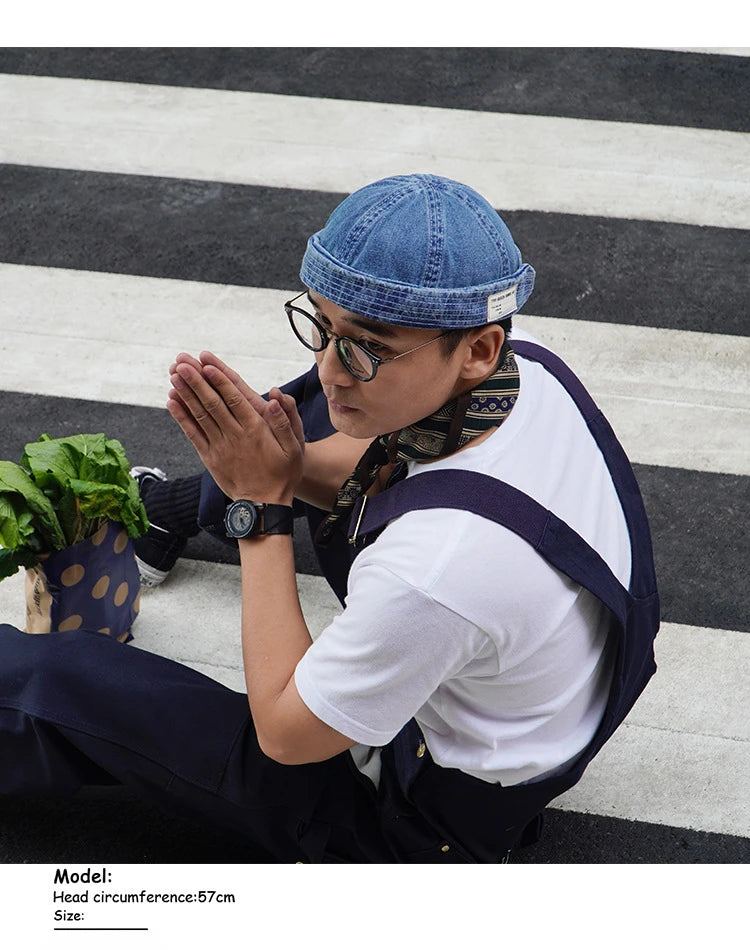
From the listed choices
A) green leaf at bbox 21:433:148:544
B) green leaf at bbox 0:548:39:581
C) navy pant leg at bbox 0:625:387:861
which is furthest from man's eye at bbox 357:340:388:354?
green leaf at bbox 0:548:39:581

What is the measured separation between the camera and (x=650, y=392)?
379 centimetres

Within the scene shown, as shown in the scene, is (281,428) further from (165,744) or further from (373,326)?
(165,744)

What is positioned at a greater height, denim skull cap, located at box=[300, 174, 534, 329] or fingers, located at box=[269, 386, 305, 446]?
denim skull cap, located at box=[300, 174, 534, 329]

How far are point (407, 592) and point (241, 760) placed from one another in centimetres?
69

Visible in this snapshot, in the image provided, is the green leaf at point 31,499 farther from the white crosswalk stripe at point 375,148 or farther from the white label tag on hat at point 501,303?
the white crosswalk stripe at point 375,148

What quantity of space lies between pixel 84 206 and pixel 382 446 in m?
2.77

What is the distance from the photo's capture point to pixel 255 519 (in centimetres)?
211

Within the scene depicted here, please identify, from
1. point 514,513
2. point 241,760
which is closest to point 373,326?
point 514,513

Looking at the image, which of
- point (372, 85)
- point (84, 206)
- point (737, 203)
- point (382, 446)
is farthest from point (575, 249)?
point (382, 446)

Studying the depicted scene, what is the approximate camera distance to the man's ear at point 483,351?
72.4 inches

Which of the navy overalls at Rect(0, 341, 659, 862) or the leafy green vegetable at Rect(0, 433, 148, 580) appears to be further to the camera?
the leafy green vegetable at Rect(0, 433, 148, 580)

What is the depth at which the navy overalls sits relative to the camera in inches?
84.1

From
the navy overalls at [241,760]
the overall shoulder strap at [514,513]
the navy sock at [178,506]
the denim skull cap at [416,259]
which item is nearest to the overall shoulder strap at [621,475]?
the navy overalls at [241,760]

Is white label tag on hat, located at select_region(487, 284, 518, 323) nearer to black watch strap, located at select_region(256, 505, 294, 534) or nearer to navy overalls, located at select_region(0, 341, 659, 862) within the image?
navy overalls, located at select_region(0, 341, 659, 862)
